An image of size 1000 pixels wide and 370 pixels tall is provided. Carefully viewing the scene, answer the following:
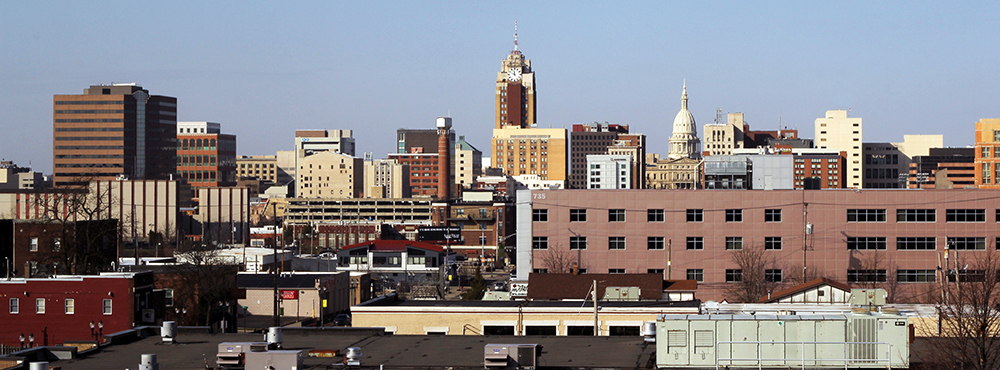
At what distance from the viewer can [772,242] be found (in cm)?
9038

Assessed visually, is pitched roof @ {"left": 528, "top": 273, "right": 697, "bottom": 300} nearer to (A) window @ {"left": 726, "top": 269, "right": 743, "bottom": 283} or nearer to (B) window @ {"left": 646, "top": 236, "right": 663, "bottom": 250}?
(B) window @ {"left": 646, "top": 236, "right": 663, "bottom": 250}

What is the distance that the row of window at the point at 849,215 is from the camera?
8831cm

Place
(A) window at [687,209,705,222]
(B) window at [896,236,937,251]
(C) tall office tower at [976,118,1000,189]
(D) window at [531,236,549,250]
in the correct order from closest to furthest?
(B) window at [896,236,937,251] < (A) window at [687,209,705,222] < (D) window at [531,236,549,250] < (C) tall office tower at [976,118,1000,189]

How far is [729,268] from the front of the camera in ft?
297

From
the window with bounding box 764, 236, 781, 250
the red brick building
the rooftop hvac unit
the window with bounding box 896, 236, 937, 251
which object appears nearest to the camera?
the rooftop hvac unit

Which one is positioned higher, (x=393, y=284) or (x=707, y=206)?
(x=707, y=206)

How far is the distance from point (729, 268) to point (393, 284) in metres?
59.5

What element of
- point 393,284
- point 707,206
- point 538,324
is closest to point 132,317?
point 538,324

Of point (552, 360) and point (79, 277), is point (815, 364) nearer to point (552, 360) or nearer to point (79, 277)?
point (552, 360)

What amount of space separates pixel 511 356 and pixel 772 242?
64294 mm

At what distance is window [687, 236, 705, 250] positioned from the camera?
90812 mm

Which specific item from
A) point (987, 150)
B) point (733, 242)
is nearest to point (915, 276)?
point (733, 242)

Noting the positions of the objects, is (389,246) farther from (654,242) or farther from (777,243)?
(777,243)

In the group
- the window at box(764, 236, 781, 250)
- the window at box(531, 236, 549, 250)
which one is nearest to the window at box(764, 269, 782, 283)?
the window at box(764, 236, 781, 250)
